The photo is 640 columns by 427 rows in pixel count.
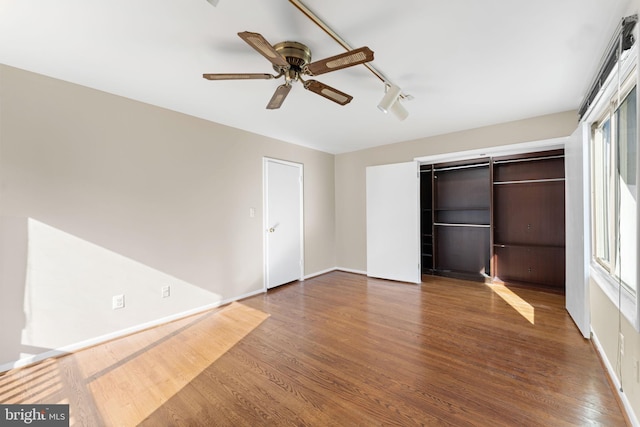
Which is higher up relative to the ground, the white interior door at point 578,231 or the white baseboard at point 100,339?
the white interior door at point 578,231

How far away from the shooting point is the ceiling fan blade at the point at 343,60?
1.45 meters

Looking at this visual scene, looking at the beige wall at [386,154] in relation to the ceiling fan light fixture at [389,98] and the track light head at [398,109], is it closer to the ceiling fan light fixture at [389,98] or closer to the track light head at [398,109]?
the track light head at [398,109]

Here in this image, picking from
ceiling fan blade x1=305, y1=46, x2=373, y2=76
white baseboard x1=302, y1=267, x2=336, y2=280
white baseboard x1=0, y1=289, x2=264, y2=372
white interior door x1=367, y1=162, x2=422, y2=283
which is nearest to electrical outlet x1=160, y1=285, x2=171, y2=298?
white baseboard x1=0, y1=289, x2=264, y2=372

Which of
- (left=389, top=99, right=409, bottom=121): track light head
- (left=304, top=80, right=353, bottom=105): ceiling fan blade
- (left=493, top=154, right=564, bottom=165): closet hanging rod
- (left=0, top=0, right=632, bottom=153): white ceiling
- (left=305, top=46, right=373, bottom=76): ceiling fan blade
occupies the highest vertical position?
(left=0, top=0, right=632, bottom=153): white ceiling

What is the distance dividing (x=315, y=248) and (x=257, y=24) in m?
3.82

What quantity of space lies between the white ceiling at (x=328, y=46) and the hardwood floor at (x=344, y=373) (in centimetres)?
238

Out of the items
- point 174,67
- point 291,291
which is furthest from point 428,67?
point 291,291

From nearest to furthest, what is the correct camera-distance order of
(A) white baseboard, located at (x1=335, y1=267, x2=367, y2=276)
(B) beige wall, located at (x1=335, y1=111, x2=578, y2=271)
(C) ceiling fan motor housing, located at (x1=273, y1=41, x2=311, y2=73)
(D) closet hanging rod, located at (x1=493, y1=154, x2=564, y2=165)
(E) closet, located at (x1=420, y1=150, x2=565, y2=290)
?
1. (C) ceiling fan motor housing, located at (x1=273, y1=41, x2=311, y2=73)
2. (B) beige wall, located at (x1=335, y1=111, x2=578, y2=271)
3. (D) closet hanging rod, located at (x1=493, y1=154, x2=564, y2=165)
4. (E) closet, located at (x1=420, y1=150, x2=565, y2=290)
5. (A) white baseboard, located at (x1=335, y1=267, x2=367, y2=276)

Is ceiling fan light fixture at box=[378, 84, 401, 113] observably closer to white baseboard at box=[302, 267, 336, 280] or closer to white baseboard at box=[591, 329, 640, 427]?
white baseboard at box=[591, 329, 640, 427]

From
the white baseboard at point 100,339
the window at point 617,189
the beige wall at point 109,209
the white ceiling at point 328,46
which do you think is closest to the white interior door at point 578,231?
the window at point 617,189

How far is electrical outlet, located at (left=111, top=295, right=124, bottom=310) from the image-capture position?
2602 millimetres

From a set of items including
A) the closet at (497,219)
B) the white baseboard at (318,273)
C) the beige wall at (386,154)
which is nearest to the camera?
the beige wall at (386,154)

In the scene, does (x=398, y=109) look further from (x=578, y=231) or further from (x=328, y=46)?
(x=578, y=231)

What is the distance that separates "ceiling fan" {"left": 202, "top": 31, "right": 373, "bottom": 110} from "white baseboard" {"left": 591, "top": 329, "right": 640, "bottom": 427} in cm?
246
